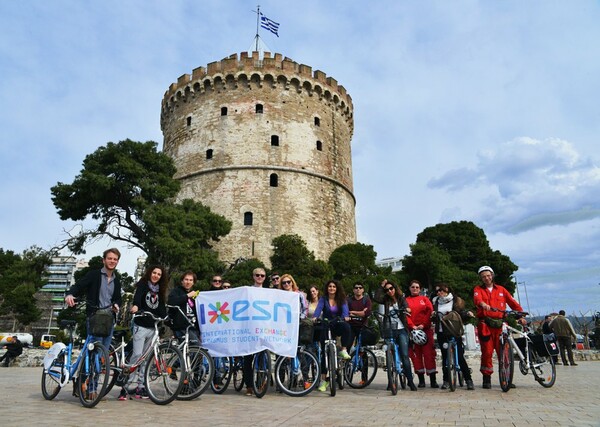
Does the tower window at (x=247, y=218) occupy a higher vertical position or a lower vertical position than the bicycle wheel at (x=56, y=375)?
higher

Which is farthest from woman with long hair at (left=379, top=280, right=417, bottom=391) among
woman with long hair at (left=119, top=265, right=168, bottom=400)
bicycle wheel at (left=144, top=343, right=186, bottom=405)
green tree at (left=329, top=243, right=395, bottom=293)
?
green tree at (left=329, top=243, right=395, bottom=293)

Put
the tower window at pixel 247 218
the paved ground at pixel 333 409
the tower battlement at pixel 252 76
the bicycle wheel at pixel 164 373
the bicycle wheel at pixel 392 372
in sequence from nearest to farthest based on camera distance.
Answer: the paved ground at pixel 333 409 → the bicycle wheel at pixel 164 373 → the bicycle wheel at pixel 392 372 → the tower window at pixel 247 218 → the tower battlement at pixel 252 76

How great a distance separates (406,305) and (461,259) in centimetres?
2720

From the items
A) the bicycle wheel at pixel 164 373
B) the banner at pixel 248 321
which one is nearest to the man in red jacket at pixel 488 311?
the banner at pixel 248 321

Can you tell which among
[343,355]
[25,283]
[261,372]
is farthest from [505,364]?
[25,283]

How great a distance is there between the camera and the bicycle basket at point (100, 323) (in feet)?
16.0

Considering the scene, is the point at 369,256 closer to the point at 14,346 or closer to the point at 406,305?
the point at 14,346

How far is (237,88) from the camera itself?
86.6ft

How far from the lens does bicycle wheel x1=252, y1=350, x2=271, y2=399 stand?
5.40 m

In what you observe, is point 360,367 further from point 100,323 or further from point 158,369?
point 100,323

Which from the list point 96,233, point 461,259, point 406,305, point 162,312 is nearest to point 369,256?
point 461,259

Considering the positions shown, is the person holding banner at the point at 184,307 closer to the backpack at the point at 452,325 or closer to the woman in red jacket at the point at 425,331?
the woman in red jacket at the point at 425,331

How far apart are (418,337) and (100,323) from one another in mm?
4129

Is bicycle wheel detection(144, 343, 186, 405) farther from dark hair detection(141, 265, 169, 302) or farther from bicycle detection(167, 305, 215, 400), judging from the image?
dark hair detection(141, 265, 169, 302)
